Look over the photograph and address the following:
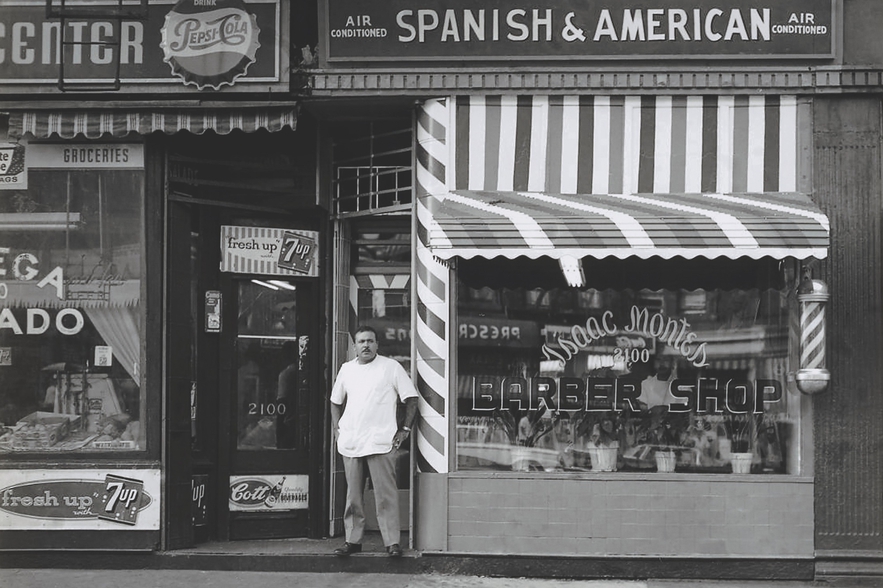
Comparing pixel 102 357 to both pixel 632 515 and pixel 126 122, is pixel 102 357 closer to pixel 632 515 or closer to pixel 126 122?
pixel 126 122

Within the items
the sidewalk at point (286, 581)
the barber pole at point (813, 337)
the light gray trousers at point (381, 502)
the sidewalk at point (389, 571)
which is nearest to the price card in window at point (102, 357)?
the sidewalk at point (389, 571)

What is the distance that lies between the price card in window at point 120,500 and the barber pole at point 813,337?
5552 mm

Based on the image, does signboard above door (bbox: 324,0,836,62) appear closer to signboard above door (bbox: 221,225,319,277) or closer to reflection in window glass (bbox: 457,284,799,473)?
signboard above door (bbox: 221,225,319,277)

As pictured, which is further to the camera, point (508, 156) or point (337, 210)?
point (337, 210)

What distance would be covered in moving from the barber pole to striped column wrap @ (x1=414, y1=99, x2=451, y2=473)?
289cm

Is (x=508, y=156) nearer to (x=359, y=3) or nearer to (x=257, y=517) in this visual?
(x=359, y=3)

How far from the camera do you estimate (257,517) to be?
10.1 m

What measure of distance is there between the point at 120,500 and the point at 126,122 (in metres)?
3.19

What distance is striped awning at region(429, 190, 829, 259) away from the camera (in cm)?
845

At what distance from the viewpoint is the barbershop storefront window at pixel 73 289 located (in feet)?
31.1

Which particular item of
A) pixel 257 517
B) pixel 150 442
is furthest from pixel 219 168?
pixel 257 517

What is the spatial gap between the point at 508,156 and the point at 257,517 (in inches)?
159

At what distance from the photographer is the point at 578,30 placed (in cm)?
918

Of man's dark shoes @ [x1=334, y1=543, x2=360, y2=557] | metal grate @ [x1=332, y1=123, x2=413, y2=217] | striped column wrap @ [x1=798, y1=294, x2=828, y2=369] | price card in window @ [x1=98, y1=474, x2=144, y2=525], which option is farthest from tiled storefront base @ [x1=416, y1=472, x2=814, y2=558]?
metal grate @ [x1=332, y1=123, x2=413, y2=217]
